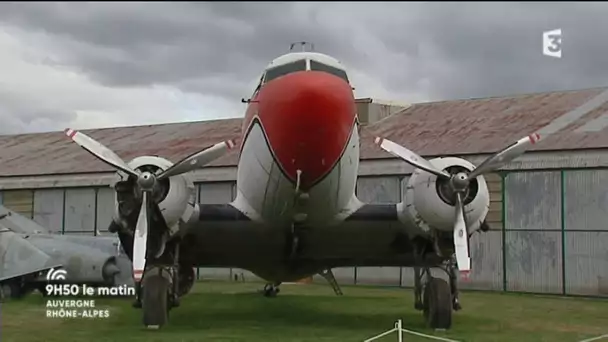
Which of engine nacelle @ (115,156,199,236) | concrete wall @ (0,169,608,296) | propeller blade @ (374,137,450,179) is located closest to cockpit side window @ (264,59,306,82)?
propeller blade @ (374,137,450,179)

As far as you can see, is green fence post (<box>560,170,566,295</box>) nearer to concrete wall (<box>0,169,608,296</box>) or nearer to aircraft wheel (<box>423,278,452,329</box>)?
concrete wall (<box>0,169,608,296</box>)

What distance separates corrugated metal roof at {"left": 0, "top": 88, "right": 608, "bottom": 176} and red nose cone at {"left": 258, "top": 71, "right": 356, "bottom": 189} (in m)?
15.6

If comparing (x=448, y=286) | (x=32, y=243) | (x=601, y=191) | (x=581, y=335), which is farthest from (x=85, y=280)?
(x=601, y=191)

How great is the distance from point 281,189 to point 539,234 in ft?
55.5

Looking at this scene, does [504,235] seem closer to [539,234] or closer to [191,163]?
[539,234]

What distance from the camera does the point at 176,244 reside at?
14492mm

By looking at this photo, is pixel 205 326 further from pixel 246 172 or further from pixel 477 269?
pixel 477 269

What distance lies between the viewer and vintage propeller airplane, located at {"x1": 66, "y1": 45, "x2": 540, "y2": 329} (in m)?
12.2

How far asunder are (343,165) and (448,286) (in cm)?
331

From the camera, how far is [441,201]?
13.5m

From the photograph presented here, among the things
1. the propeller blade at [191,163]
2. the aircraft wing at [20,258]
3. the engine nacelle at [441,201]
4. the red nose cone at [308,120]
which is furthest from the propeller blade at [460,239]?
the aircraft wing at [20,258]

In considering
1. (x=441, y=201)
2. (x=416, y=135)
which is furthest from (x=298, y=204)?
(x=416, y=135)

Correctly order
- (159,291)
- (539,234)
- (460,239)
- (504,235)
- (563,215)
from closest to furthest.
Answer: (460,239) < (159,291) < (563,215) < (539,234) < (504,235)

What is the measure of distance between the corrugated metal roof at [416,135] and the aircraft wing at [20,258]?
358 centimetres
